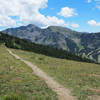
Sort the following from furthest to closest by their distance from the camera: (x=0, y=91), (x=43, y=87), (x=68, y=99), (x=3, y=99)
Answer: (x=43, y=87)
(x=0, y=91)
(x=68, y=99)
(x=3, y=99)

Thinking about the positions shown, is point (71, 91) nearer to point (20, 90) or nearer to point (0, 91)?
point (20, 90)

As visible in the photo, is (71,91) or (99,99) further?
(71,91)

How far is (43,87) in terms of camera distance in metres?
17.0

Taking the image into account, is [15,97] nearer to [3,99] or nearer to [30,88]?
[3,99]

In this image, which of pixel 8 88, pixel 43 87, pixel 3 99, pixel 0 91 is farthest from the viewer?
pixel 43 87

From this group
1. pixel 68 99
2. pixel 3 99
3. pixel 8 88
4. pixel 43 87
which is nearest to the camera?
pixel 3 99

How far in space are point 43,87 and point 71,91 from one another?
10.7ft

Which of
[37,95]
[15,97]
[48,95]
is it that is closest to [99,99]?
[48,95]

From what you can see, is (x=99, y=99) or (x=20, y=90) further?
(x=20, y=90)

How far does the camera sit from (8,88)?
15828 mm

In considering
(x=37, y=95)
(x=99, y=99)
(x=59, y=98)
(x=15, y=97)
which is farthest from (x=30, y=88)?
(x=99, y=99)

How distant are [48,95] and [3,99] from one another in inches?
209

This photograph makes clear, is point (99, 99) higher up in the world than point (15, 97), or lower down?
lower down

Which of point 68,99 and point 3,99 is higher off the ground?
point 3,99
